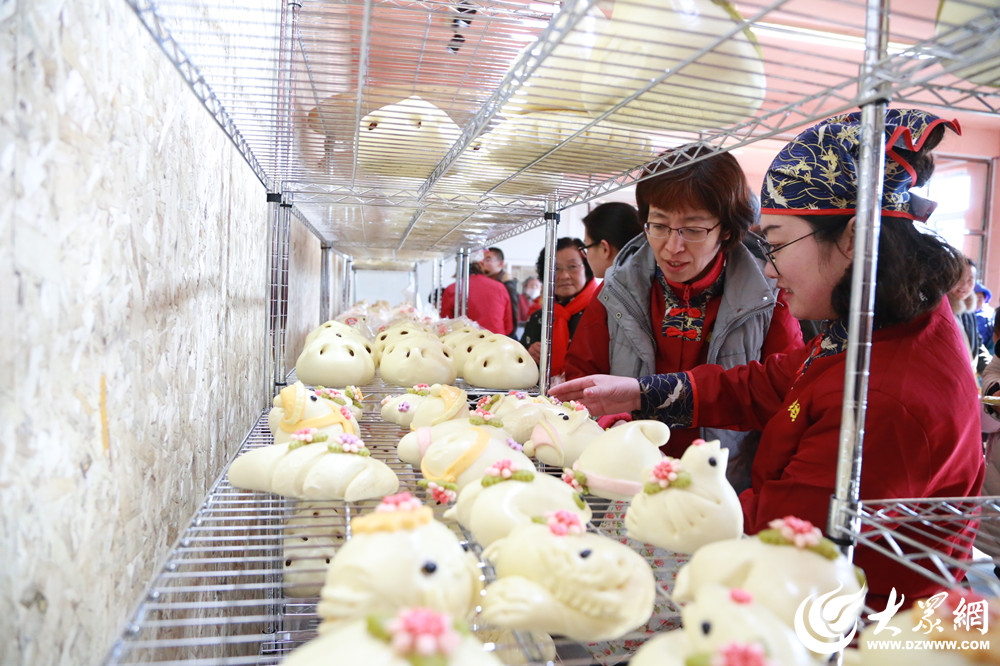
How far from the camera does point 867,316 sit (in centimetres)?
73

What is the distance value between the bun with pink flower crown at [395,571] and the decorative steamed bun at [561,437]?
0.62 meters

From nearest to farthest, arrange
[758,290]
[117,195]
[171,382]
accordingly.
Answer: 1. [117,195]
2. [171,382]
3. [758,290]

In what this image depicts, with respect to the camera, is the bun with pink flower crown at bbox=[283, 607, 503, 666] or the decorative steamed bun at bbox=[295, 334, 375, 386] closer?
the bun with pink flower crown at bbox=[283, 607, 503, 666]

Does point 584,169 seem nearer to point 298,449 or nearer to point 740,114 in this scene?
point 740,114

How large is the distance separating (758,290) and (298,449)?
124cm

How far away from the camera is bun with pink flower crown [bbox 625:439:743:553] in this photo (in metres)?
0.86

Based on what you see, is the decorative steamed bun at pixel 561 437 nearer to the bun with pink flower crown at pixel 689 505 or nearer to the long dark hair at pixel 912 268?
the bun with pink flower crown at pixel 689 505

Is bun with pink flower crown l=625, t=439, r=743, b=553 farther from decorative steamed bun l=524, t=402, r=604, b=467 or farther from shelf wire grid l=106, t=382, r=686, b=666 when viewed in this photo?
decorative steamed bun l=524, t=402, r=604, b=467

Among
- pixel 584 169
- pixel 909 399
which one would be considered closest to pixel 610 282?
pixel 584 169

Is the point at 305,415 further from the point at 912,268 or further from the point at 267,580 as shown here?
the point at 912,268

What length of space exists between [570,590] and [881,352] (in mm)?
677

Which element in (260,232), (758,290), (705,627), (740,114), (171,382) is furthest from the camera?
(260,232)

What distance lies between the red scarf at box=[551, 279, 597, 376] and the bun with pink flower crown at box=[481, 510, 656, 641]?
176 cm

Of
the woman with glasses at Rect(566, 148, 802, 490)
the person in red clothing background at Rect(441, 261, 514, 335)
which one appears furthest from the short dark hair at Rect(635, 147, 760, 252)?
the person in red clothing background at Rect(441, 261, 514, 335)
